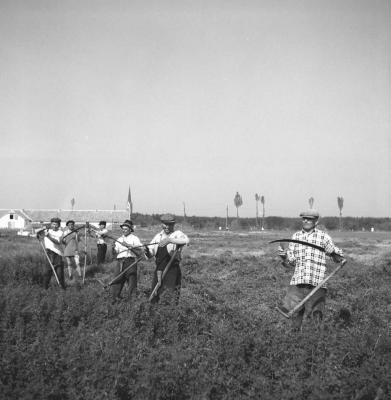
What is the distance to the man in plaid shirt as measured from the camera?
4914 millimetres

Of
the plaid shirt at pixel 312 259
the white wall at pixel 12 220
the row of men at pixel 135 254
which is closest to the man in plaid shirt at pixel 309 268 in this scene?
the plaid shirt at pixel 312 259

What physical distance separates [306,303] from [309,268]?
1.37 ft

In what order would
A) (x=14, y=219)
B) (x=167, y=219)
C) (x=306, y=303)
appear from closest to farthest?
(x=306, y=303), (x=167, y=219), (x=14, y=219)

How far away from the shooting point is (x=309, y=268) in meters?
5.00

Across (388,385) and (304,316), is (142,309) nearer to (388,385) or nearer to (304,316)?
(304,316)

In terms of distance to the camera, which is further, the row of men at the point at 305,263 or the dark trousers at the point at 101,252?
the dark trousers at the point at 101,252

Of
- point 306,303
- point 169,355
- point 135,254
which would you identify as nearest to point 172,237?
point 135,254

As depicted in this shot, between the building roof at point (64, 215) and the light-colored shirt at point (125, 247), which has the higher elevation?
the building roof at point (64, 215)

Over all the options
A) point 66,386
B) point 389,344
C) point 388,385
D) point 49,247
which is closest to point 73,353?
point 66,386

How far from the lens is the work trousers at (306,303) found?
4899mm

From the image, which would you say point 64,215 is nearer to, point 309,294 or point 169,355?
point 309,294

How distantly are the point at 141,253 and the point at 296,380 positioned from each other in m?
4.26

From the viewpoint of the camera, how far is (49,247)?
8789mm

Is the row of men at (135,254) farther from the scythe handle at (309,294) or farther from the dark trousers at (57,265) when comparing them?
the scythe handle at (309,294)
